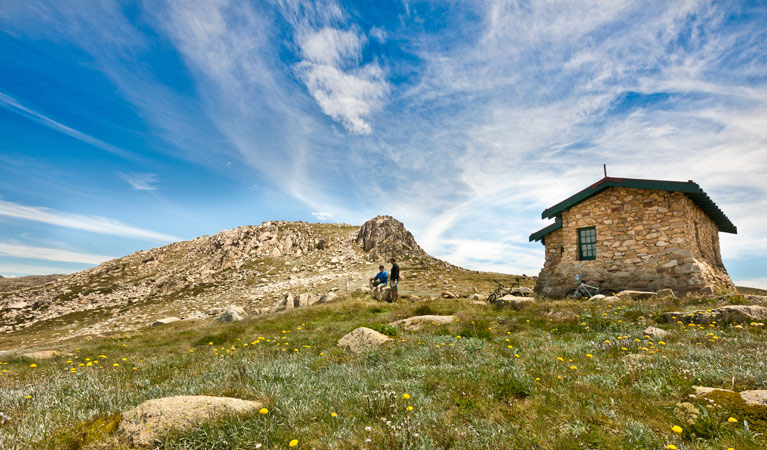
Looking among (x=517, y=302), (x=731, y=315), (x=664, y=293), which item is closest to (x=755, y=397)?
(x=731, y=315)

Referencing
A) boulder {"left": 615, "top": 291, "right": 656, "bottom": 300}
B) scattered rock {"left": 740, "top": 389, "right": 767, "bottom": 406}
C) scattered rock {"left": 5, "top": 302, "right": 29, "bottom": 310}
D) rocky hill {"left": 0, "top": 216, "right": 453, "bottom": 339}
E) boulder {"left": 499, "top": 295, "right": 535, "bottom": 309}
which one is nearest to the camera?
scattered rock {"left": 740, "top": 389, "right": 767, "bottom": 406}

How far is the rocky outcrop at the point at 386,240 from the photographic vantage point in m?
50.4

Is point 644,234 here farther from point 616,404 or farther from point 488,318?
point 616,404

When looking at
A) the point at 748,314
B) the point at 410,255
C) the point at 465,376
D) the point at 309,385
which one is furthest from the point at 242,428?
the point at 410,255

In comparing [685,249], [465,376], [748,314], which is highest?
[685,249]

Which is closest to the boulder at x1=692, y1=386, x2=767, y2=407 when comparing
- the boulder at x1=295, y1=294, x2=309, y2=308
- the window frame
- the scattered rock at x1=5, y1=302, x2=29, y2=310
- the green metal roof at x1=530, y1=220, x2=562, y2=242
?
the window frame

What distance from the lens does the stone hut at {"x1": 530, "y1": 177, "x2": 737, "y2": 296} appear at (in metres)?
16.4

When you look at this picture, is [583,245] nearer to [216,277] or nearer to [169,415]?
[169,415]

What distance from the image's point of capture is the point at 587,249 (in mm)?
19219

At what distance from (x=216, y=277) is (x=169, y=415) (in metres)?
48.9

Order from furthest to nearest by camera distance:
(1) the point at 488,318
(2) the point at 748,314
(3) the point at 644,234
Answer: (3) the point at 644,234
(1) the point at 488,318
(2) the point at 748,314

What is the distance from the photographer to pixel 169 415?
3.82m

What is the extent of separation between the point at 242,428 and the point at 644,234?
2094 centimetres

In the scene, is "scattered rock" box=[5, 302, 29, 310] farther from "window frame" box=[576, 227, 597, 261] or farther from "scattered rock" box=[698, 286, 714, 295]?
"scattered rock" box=[698, 286, 714, 295]
